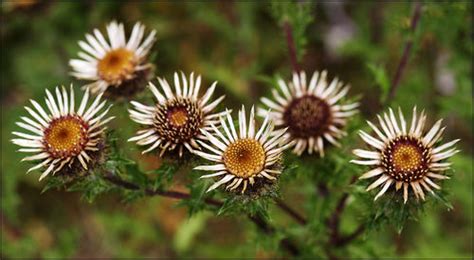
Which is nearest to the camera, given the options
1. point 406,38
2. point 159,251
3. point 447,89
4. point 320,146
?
point 320,146

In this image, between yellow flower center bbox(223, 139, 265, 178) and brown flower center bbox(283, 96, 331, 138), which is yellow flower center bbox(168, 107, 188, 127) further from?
brown flower center bbox(283, 96, 331, 138)

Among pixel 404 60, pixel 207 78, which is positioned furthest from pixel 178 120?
pixel 207 78

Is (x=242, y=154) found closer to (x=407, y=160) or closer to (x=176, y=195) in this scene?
(x=176, y=195)

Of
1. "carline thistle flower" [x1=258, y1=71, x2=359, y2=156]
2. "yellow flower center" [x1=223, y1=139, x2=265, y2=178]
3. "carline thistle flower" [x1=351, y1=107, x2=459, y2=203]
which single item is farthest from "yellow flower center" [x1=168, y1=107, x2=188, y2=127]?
"carline thistle flower" [x1=351, y1=107, x2=459, y2=203]

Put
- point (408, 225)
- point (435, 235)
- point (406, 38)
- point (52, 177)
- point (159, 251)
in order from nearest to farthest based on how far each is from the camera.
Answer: point (52, 177)
point (406, 38)
point (435, 235)
point (408, 225)
point (159, 251)

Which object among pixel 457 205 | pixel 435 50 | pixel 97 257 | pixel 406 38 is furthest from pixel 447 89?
pixel 97 257

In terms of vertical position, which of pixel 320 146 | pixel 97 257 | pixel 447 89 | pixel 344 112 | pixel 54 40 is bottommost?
pixel 97 257

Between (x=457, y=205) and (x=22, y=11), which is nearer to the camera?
(x=22, y=11)

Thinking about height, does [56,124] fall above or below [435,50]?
below

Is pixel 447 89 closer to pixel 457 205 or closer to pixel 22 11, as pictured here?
pixel 457 205
